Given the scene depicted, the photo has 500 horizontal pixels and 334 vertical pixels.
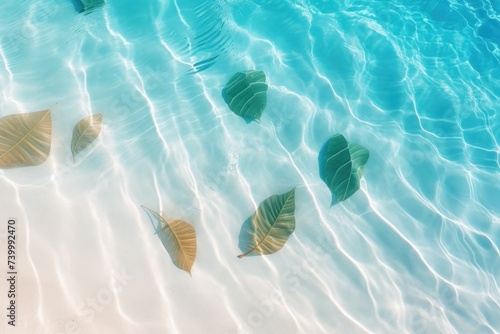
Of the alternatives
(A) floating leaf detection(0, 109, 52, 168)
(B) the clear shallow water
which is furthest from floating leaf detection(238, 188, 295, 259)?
(A) floating leaf detection(0, 109, 52, 168)

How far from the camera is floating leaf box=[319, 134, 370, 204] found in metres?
3.11

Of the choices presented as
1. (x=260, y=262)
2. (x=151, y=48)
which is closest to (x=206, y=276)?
(x=260, y=262)

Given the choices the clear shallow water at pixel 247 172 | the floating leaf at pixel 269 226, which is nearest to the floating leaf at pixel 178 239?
the clear shallow water at pixel 247 172

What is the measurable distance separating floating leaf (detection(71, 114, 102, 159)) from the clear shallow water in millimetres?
75

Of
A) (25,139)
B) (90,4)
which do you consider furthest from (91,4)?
(25,139)

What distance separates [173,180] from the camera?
2.91 meters

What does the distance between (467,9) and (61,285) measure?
5987 mm

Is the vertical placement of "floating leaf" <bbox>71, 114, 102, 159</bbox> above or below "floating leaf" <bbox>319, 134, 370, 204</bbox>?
above

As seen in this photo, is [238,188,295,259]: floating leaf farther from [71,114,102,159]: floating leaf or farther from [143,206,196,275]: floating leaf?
[71,114,102,159]: floating leaf

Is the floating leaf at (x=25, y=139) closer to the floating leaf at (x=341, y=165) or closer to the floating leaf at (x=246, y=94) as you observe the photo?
the floating leaf at (x=246, y=94)

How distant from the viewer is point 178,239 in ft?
8.55

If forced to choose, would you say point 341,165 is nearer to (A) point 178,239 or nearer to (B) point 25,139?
(A) point 178,239

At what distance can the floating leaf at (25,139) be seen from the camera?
269 centimetres

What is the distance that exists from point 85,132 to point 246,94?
4.85ft
